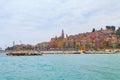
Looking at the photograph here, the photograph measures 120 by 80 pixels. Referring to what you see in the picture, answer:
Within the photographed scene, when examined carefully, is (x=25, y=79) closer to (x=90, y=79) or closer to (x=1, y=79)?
(x=1, y=79)

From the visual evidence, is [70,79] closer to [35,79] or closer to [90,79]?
[90,79]

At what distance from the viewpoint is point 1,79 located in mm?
30031

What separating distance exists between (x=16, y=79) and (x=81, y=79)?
23.1 feet

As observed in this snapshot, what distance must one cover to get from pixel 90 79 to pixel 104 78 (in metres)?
1.55

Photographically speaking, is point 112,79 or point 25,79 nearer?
point 112,79

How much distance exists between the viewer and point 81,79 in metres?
28.6

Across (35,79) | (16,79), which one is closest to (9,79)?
(16,79)

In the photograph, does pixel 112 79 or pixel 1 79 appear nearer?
pixel 112 79

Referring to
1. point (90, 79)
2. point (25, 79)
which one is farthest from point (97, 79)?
point (25, 79)

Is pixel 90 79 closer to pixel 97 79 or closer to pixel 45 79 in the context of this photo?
pixel 97 79

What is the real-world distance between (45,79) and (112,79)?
7062 mm

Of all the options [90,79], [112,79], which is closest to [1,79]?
[90,79]

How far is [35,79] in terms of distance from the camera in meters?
29.6

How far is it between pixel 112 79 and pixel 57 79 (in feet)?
18.7
